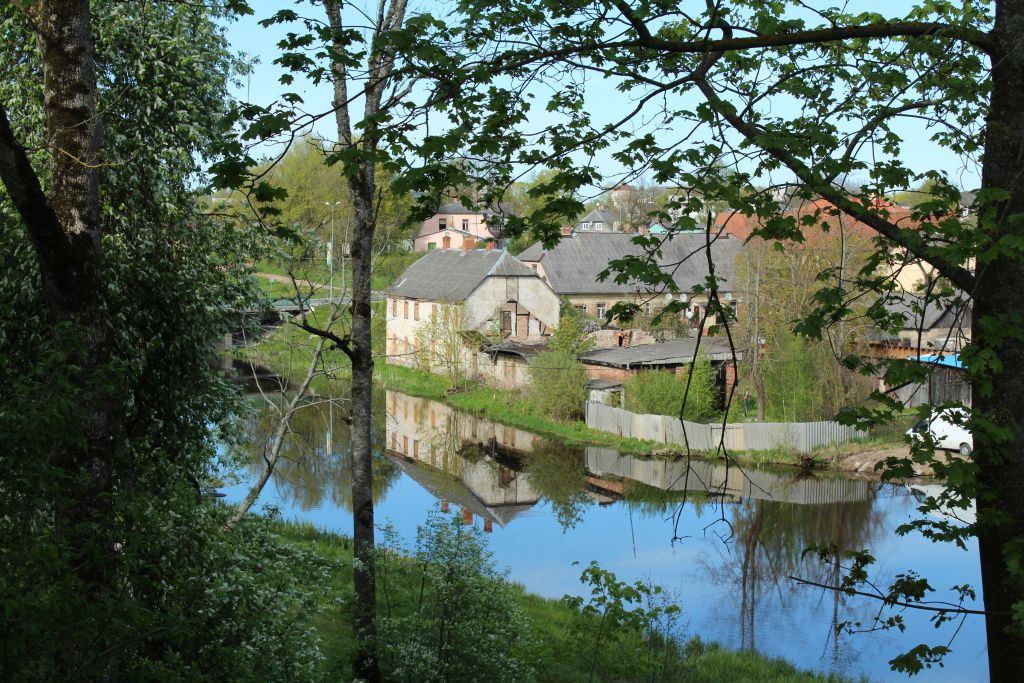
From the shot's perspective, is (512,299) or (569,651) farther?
(512,299)

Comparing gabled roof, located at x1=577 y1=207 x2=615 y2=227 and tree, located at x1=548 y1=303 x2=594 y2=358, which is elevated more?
gabled roof, located at x1=577 y1=207 x2=615 y2=227

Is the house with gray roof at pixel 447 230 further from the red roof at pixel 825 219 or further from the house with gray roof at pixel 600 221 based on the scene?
the red roof at pixel 825 219

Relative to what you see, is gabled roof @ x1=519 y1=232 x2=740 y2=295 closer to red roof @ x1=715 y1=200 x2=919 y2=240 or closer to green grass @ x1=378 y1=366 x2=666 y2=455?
red roof @ x1=715 y1=200 x2=919 y2=240

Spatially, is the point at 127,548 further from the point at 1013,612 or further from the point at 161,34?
the point at 161,34

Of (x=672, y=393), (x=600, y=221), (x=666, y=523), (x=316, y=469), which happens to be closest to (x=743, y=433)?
(x=672, y=393)

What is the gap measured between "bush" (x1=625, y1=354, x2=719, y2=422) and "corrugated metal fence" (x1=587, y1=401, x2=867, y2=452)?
74 cm

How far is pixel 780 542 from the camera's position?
21.6 meters

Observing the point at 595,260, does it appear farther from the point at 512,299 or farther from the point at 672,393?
the point at 672,393

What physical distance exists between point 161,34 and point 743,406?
25.0 m

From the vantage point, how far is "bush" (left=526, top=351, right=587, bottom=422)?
A: 109ft

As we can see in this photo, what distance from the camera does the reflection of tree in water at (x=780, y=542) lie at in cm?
1892

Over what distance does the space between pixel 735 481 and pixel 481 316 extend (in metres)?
15.7

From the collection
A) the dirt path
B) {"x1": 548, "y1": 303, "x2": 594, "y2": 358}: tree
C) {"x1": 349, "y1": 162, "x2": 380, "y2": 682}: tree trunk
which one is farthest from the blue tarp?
{"x1": 548, "y1": 303, "x2": 594, "y2": 358}: tree

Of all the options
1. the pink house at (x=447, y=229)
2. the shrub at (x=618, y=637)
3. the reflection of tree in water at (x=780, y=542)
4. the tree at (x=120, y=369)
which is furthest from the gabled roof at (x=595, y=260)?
the tree at (x=120, y=369)
